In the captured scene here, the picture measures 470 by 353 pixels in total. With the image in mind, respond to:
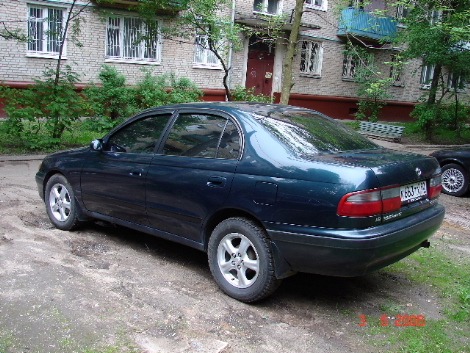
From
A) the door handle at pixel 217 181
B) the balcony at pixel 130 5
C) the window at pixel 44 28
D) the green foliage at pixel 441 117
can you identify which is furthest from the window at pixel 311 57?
the door handle at pixel 217 181

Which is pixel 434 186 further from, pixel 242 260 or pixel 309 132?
pixel 242 260

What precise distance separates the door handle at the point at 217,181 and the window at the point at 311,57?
1742 centimetres

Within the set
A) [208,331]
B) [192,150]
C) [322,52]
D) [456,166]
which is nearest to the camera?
[208,331]

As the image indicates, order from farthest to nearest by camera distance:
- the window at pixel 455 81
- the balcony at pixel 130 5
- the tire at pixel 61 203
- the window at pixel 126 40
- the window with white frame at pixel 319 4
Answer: the window with white frame at pixel 319 4
the window at pixel 455 81
the window at pixel 126 40
the balcony at pixel 130 5
the tire at pixel 61 203

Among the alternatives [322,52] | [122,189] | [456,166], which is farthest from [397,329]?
[322,52]

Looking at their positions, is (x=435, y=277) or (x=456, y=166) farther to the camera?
(x=456, y=166)

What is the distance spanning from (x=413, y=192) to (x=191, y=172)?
1.86 metres

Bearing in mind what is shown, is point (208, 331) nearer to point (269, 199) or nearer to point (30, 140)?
point (269, 199)

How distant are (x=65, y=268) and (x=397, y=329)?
114 inches

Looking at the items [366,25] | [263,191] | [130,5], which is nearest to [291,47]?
[130,5]

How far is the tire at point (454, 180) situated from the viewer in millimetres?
8719

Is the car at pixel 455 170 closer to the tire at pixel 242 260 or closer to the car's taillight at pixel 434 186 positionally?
the car's taillight at pixel 434 186

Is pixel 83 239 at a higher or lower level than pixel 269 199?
lower

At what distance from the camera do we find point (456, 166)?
8844mm
